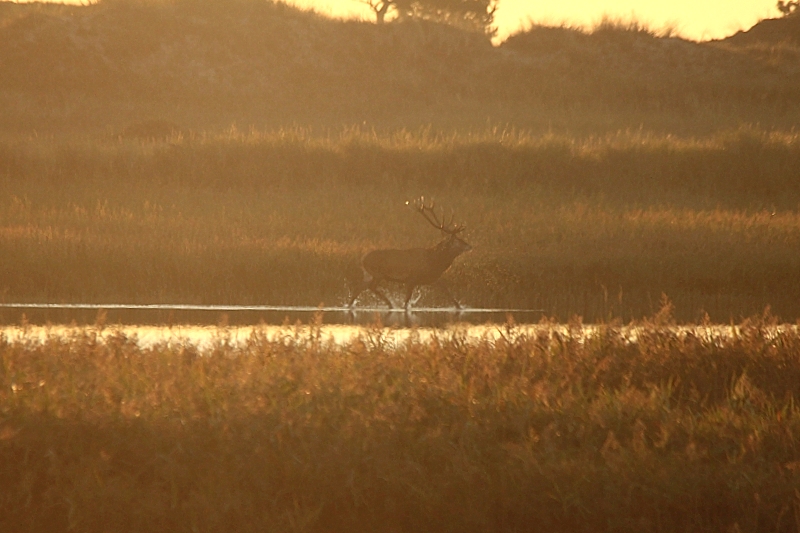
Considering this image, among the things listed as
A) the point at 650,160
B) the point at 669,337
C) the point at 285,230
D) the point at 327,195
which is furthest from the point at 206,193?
the point at 669,337

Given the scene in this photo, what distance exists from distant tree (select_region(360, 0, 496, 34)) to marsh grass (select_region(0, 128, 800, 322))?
2208 centimetres

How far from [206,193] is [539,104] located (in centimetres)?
2012

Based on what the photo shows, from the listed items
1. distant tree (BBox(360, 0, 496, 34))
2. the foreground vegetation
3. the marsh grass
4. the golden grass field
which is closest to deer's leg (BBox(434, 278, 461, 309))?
the golden grass field

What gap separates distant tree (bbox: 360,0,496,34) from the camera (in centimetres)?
5191

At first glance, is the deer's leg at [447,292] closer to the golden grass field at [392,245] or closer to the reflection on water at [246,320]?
the reflection on water at [246,320]

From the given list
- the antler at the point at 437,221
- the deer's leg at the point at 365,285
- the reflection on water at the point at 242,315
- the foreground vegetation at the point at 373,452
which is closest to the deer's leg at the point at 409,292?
the reflection on water at the point at 242,315

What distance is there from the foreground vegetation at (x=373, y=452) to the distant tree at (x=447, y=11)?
42.9 meters

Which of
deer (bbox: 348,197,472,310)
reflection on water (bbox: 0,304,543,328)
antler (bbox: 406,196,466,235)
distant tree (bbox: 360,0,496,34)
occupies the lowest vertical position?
reflection on water (bbox: 0,304,543,328)

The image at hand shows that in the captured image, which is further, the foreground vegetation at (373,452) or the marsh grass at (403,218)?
the marsh grass at (403,218)

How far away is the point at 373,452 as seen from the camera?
23.8ft

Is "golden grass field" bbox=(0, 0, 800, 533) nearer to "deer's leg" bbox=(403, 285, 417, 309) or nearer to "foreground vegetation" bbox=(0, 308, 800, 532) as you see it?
"foreground vegetation" bbox=(0, 308, 800, 532)

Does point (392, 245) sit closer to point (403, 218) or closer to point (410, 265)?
point (403, 218)

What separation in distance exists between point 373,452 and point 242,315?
831 centimetres

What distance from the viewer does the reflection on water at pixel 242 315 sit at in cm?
1462
